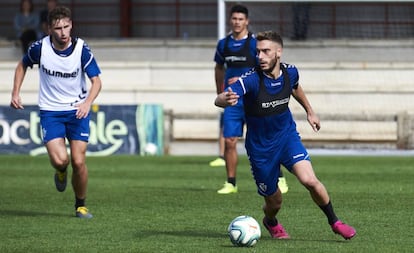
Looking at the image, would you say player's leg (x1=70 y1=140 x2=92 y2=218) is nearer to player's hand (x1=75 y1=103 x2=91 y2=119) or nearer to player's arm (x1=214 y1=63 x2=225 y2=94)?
player's hand (x1=75 y1=103 x2=91 y2=119)

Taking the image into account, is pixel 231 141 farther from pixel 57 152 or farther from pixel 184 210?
pixel 57 152

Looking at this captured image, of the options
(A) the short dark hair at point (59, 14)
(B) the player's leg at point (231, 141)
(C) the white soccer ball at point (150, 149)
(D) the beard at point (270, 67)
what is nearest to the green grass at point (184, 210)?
(B) the player's leg at point (231, 141)

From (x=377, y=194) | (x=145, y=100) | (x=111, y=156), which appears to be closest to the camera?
(x=377, y=194)

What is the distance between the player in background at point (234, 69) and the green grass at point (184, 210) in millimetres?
421

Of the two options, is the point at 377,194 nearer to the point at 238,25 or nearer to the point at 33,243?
the point at 238,25

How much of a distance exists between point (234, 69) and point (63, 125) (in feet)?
11.5

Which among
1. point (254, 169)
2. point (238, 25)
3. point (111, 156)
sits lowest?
point (111, 156)

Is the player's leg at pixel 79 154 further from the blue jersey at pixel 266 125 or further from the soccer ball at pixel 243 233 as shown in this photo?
the soccer ball at pixel 243 233

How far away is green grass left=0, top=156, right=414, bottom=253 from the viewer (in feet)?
34.4

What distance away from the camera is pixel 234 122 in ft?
50.2

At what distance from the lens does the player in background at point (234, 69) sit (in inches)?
599

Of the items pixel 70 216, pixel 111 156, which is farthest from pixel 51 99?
pixel 111 156

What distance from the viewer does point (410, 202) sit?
1380cm

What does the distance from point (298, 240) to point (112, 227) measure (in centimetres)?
214
